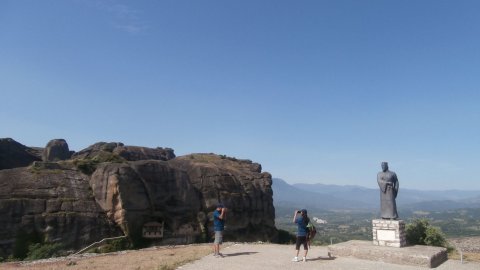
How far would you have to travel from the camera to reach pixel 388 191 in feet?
65.7

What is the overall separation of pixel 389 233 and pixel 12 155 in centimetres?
5561

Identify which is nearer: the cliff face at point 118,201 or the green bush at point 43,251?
the green bush at point 43,251

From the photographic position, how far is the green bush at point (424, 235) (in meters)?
31.6

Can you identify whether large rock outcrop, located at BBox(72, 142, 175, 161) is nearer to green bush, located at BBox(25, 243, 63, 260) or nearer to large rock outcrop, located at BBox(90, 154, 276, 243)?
large rock outcrop, located at BBox(90, 154, 276, 243)

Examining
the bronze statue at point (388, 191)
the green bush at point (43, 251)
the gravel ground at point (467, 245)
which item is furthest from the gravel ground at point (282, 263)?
the gravel ground at point (467, 245)

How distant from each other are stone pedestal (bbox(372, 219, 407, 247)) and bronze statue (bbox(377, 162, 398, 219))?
61 cm

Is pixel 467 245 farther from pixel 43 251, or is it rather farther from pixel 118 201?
pixel 43 251

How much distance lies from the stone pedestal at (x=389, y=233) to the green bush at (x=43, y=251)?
20.6m

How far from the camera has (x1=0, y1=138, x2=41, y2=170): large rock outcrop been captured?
54.3 metres

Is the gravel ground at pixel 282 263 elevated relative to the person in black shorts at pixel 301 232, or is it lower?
lower

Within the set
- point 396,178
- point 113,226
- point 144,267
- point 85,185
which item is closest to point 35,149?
point 85,185

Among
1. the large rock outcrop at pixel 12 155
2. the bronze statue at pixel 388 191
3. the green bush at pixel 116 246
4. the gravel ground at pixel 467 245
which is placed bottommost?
the gravel ground at pixel 467 245

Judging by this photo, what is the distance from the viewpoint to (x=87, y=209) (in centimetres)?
3444

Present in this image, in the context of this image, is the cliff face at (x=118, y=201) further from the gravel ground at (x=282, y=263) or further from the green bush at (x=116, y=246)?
the gravel ground at (x=282, y=263)
